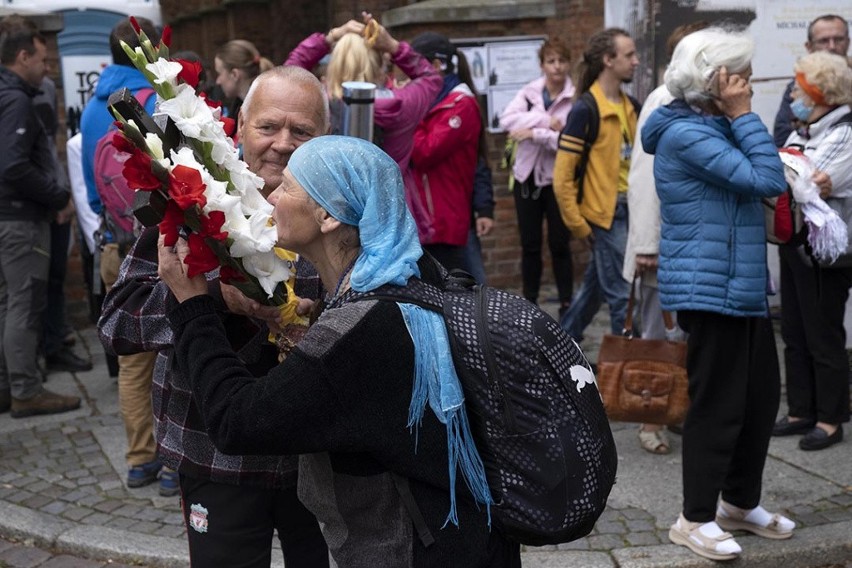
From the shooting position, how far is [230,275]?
261cm

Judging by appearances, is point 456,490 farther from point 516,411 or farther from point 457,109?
point 457,109

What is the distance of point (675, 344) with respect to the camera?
4910mm

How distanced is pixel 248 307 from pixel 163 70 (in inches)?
23.1

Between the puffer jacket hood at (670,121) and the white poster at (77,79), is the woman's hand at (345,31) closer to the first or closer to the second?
the puffer jacket hood at (670,121)

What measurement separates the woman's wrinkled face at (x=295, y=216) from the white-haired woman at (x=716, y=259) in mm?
2192

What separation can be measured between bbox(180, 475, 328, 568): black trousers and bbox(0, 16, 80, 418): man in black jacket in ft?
13.4

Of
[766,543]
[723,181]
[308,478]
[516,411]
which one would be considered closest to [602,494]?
[516,411]

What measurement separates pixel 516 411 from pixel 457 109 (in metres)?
4.08

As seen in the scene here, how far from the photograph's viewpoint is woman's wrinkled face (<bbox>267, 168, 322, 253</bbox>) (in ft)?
7.86

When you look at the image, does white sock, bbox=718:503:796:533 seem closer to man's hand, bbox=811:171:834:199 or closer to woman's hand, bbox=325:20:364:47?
man's hand, bbox=811:171:834:199

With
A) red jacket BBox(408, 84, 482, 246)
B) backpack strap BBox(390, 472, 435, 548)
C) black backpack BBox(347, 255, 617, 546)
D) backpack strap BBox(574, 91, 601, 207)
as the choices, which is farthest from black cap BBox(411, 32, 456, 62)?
backpack strap BBox(390, 472, 435, 548)

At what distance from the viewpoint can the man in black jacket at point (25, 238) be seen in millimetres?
6543

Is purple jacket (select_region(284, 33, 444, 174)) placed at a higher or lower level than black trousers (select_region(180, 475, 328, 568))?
higher

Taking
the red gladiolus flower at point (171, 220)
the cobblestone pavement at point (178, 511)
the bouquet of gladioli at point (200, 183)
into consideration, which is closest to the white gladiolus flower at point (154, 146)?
the bouquet of gladioli at point (200, 183)
